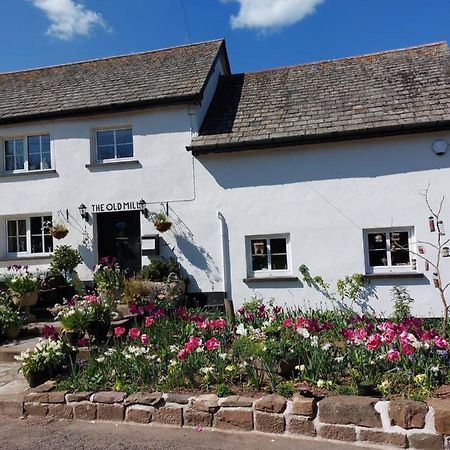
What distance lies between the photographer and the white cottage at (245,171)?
10.4 m

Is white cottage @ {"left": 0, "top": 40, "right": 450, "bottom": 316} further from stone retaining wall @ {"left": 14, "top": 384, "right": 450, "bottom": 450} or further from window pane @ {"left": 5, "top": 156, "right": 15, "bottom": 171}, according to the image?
stone retaining wall @ {"left": 14, "top": 384, "right": 450, "bottom": 450}

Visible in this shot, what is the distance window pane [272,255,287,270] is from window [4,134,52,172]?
6604mm

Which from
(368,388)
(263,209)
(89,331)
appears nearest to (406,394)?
(368,388)

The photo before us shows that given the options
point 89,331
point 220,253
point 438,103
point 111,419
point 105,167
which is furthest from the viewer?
point 105,167

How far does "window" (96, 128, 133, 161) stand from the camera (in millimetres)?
12281

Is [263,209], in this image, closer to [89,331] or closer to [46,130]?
[89,331]

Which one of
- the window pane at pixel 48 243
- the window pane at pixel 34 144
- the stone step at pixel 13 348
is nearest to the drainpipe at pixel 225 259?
the stone step at pixel 13 348

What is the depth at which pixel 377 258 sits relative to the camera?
10.6 meters

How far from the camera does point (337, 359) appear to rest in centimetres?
536

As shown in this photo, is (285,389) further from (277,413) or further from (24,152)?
(24,152)

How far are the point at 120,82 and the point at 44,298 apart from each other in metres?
6.37

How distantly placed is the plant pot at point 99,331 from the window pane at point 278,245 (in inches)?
192

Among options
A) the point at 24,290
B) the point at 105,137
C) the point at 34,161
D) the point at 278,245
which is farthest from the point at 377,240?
the point at 34,161

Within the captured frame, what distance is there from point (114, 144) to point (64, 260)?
10.8ft
